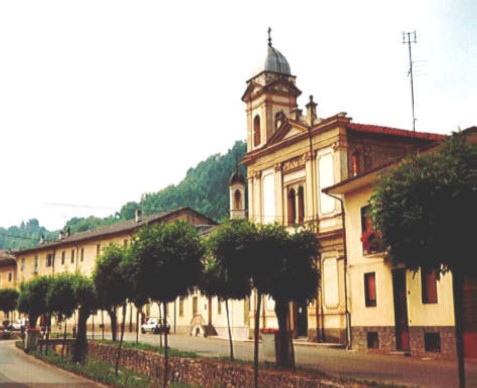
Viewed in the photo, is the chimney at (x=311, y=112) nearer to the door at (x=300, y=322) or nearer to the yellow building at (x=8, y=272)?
the door at (x=300, y=322)

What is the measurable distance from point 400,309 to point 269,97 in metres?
20.5

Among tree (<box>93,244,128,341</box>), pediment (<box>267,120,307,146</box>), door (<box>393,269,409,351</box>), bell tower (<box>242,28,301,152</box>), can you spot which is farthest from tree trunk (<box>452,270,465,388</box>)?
bell tower (<box>242,28,301,152</box>)

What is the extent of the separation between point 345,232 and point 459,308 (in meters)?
22.9

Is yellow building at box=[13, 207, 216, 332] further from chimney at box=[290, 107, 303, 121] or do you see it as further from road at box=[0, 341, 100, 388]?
road at box=[0, 341, 100, 388]

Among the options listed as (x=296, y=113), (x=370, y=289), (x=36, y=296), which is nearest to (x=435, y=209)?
(x=370, y=289)

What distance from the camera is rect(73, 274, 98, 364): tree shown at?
91.3 ft

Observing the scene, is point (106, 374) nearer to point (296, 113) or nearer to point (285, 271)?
point (285, 271)

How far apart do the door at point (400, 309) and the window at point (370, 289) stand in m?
1.60

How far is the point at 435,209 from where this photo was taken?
377 inches

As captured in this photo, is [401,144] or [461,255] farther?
[401,144]

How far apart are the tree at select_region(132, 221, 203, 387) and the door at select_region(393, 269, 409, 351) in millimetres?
12118

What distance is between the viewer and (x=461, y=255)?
9.66m

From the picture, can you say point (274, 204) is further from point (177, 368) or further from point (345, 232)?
point (177, 368)

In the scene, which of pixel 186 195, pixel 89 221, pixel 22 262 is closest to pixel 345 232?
pixel 22 262
